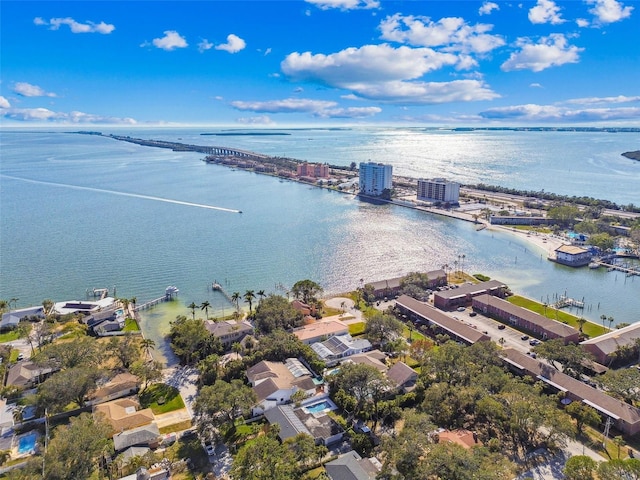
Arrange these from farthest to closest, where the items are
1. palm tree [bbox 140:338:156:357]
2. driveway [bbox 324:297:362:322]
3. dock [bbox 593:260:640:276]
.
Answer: dock [bbox 593:260:640:276]
driveway [bbox 324:297:362:322]
palm tree [bbox 140:338:156:357]

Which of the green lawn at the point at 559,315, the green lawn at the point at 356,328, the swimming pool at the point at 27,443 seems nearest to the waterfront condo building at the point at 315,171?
the green lawn at the point at 559,315

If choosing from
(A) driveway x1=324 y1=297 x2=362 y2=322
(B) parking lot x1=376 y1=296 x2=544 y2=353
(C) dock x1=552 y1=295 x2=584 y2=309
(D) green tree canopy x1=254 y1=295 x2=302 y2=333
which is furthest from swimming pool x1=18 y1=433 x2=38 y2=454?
(C) dock x1=552 y1=295 x2=584 y2=309

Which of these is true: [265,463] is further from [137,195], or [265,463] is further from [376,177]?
[137,195]

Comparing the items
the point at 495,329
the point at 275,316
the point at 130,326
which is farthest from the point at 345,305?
the point at 130,326

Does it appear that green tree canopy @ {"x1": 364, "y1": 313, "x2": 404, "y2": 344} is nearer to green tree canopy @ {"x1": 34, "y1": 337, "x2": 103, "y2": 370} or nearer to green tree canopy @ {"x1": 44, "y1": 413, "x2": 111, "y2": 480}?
green tree canopy @ {"x1": 44, "y1": 413, "x2": 111, "y2": 480}

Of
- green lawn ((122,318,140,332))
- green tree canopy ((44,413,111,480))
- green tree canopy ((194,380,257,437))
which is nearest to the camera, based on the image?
green tree canopy ((44,413,111,480))

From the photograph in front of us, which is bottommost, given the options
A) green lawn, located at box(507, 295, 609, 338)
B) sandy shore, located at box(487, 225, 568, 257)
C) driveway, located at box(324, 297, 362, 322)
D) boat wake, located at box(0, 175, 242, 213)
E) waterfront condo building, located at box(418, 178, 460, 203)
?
driveway, located at box(324, 297, 362, 322)
